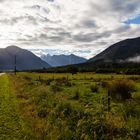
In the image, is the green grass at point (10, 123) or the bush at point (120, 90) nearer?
the green grass at point (10, 123)

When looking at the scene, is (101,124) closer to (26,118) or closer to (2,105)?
(26,118)

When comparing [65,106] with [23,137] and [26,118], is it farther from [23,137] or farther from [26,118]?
[23,137]

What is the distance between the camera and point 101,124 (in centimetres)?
1219

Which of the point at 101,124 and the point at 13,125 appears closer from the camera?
the point at 101,124

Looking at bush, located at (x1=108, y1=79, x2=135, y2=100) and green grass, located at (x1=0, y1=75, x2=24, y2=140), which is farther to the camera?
bush, located at (x1=108, y1=79, x2=135, y2=100)

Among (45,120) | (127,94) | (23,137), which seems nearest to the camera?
(23,137)

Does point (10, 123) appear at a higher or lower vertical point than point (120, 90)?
lower

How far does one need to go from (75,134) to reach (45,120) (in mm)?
3201

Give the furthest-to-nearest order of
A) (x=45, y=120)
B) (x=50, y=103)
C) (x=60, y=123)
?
(x=50, y=103), (x=45, y=120), (x=60, y=123)

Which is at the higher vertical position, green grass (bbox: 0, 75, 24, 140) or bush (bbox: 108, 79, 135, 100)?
bush (bbox: 108, 79, 135, 100)

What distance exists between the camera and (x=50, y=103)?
18859mm

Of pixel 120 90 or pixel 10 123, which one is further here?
pixel 120 90

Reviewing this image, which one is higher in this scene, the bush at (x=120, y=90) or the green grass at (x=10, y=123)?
the bush at (x=120, y=90)

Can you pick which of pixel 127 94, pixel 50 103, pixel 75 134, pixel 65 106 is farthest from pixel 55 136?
pixel 127 94
